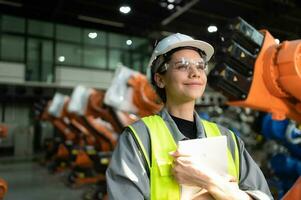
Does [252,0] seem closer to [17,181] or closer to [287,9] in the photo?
[287,9]

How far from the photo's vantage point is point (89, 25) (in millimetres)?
6992

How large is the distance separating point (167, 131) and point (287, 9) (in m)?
4.48

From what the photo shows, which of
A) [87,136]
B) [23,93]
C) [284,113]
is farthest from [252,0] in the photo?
[23,93]

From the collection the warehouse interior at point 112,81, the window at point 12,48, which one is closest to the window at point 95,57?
the warehouse interior at point 112,81

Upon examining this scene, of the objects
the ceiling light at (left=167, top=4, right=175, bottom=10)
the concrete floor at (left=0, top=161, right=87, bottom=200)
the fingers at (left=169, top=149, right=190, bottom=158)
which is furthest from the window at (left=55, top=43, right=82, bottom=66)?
the fingers at (left=169, top=149, right=190, bottom=158)

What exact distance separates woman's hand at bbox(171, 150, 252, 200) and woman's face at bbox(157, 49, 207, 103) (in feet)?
1.06

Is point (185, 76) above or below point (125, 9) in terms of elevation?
below

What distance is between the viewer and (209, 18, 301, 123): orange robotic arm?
210 centimetres

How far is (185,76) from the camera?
1520 millimetres

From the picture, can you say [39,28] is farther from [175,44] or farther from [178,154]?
[178,154]

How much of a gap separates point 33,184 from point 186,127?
21.6 feet

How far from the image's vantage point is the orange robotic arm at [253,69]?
2.10m

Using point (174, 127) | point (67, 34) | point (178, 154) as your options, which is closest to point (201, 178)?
point (178, 154)

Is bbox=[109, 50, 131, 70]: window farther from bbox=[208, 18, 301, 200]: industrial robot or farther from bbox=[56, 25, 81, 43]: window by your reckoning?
bbox=[208, 18, 301, 200]: industrial robot
